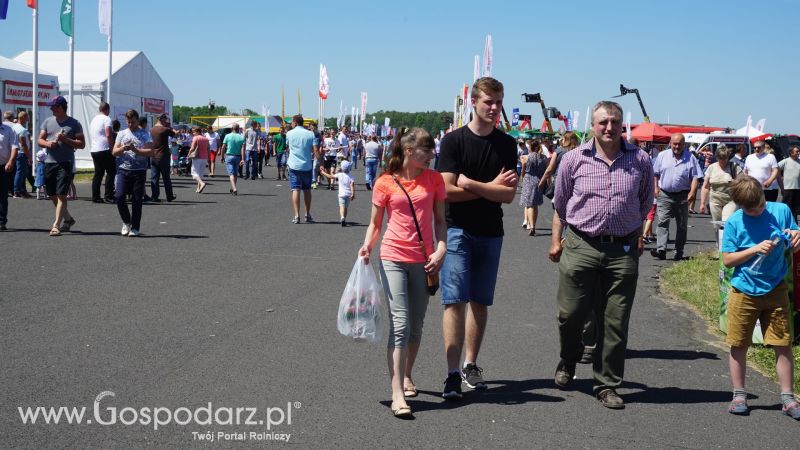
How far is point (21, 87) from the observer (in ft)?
79.0

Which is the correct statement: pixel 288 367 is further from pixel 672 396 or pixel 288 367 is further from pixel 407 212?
pixel 672 396

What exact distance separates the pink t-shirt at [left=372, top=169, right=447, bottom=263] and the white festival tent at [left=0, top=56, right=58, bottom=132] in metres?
21.1

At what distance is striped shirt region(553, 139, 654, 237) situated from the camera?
553cm

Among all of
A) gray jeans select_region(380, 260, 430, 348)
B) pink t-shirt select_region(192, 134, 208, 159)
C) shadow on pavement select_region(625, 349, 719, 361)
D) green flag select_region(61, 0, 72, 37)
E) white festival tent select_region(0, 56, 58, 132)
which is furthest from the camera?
green flag select_region(61, 0, 72, 37)

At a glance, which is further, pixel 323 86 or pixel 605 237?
pixel 323 86

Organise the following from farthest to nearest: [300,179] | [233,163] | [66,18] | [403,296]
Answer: [66,18]
[233,163]
[300,179]
[403,296]

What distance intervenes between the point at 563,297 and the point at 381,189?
1.48m

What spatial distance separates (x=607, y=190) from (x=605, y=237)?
0.31m

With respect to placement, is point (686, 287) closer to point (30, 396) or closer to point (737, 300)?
point (737, 300)

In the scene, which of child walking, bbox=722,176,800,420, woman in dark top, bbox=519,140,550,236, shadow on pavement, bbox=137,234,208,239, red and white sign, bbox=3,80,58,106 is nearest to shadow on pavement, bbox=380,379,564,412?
child walking, bbox=722,176,800,420

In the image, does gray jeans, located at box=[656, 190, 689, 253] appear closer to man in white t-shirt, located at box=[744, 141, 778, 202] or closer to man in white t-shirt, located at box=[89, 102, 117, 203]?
man in white t-shirt, located at box=[744, 141, 778, 202]

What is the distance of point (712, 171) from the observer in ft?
43.7

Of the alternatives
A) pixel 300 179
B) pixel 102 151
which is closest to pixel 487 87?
pixel 300 179

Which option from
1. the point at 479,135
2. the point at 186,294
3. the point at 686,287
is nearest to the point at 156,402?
the point at 479,135
